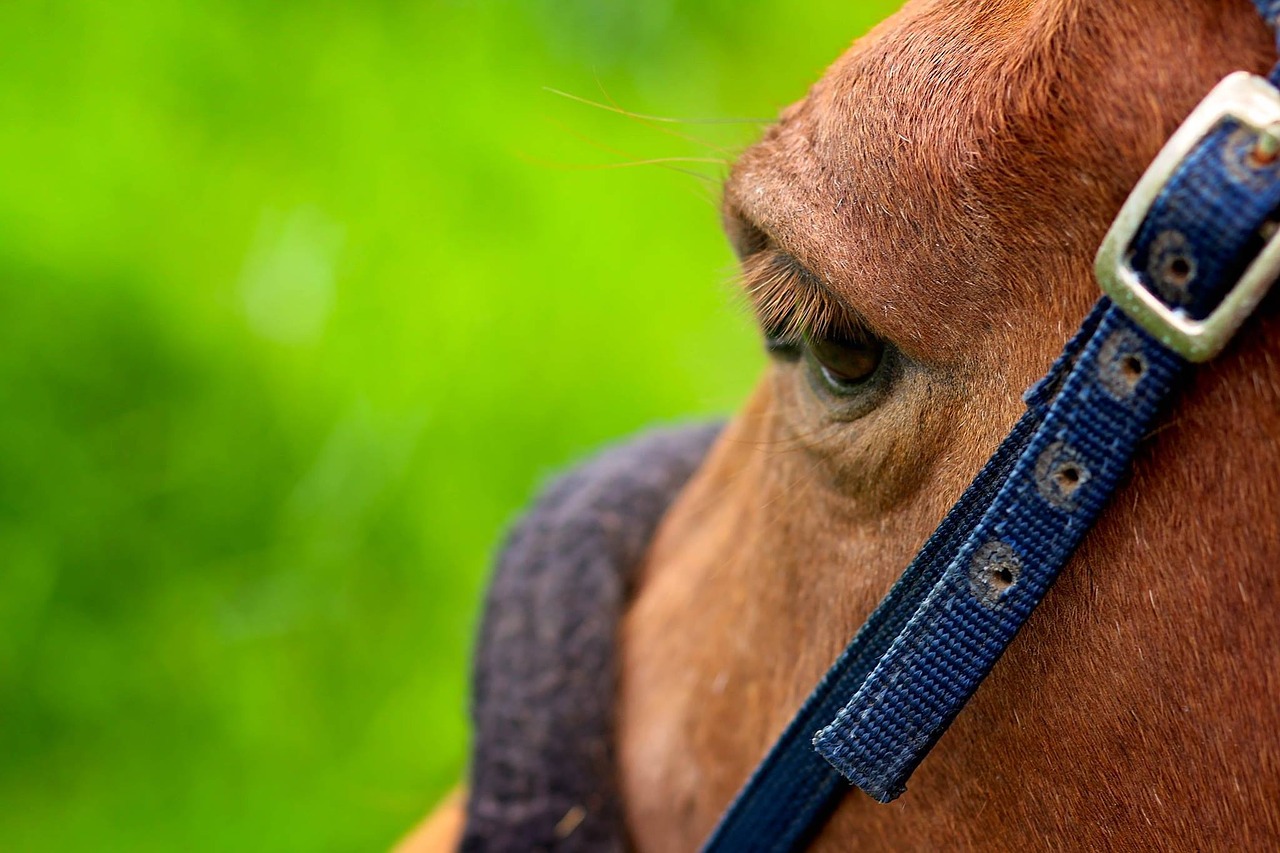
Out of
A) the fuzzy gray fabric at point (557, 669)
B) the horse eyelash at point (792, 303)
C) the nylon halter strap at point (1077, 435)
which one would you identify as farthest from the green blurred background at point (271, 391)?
the nylon halter strap at point (1077, 435)

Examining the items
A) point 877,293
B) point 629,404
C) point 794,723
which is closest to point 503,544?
point 794,723

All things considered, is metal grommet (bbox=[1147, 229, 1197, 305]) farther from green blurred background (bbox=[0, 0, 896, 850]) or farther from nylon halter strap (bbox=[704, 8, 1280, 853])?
green blurred background (bbox=[0, 0, 896, 850])

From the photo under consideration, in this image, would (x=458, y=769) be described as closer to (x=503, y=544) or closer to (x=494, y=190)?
(x=503, y=544)

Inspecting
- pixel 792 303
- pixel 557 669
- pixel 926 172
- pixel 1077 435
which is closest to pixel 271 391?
pixel 557 669

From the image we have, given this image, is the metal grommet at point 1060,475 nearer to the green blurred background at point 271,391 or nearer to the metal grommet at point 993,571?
the metal grommet at point 993,571

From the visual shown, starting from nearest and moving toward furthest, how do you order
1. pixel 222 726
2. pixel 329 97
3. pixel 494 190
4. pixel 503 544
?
pixel 503 544 → pixel 222 726 → pixel 329 97 → pixel 494 190

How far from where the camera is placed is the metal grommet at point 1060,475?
0.86 metres

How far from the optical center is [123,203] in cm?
298

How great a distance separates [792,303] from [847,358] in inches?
2.7

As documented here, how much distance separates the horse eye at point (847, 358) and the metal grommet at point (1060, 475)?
0.18 metres

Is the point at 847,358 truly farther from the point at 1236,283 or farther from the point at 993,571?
the point at 1236,283

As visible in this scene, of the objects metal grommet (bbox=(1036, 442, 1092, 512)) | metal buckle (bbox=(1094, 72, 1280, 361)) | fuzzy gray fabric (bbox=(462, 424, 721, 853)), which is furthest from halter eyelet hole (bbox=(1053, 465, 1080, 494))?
fuzzy gray fabric (bbox=(462, 424, 721, 853))

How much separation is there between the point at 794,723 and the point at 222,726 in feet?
7.01

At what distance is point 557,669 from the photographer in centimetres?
157
